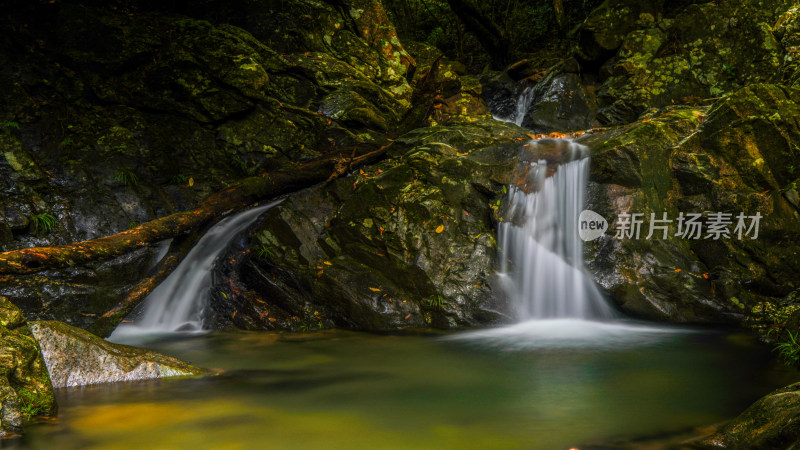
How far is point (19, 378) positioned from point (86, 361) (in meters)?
1.02

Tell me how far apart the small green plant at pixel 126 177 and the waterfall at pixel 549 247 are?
6249mm

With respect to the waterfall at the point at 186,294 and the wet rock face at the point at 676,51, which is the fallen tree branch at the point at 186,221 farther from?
the wet rock face at the point at 676,51

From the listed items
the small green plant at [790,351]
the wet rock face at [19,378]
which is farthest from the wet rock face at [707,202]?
the wet rock face at [19,378]

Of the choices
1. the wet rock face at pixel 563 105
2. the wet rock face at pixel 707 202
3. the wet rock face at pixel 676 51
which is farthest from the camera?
the wet rock face at pixel 563 105

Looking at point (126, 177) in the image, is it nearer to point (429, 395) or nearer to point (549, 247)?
point (429, 395)

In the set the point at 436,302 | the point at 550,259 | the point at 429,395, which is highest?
the point at 550,259

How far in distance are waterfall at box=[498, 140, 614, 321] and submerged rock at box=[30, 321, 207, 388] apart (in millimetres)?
4418

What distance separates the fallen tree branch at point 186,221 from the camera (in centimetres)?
470

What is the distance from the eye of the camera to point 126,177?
810cm

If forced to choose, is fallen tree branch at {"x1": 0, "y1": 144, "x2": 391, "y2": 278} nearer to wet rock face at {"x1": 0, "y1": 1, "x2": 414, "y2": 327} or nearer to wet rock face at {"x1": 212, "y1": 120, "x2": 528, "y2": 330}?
wet rock face at {"x1": 212, "y1": 120, "x2": 528, "y2": 330}

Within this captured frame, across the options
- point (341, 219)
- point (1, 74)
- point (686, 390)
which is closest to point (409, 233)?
point (341, 219)

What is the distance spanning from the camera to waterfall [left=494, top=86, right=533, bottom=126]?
11.8 meters

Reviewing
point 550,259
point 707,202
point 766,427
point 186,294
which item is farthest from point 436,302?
point 766,427

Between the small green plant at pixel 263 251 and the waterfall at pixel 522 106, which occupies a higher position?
the waterfall at pixel 522 106
